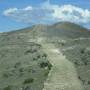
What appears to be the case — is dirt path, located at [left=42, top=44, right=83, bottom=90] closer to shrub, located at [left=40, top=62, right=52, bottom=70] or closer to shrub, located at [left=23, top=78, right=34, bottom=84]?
shrub, located at [left=40, top=62, right=52, bottom=70]

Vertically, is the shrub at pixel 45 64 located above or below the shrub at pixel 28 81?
above

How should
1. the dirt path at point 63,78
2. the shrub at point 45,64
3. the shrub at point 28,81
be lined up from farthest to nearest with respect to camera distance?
the shrub at point 45,64
the shrub at point 28,81
the dirt path at point 63,78

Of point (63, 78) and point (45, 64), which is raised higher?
point (45, 64)

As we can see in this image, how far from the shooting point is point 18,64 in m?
39.9

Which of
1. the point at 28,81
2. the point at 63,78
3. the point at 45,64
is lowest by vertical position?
the point at 28,81

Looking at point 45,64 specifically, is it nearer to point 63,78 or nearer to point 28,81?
point 63,78

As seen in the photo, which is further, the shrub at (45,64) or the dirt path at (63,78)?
the shrub at (45,64)

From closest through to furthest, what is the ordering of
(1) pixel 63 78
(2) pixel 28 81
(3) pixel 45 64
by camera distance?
(2) pixel 28 81
(1) pixel 63 78
(3) pixel 45 64

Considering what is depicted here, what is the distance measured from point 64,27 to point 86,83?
281 ft

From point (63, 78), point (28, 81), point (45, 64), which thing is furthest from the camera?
point (45, 64)

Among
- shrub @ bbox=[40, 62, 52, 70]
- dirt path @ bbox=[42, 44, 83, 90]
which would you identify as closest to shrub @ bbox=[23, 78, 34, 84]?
dirt path @ bbox=[42, 44, 83, 90]

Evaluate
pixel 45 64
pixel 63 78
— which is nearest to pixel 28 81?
pixel 63 78

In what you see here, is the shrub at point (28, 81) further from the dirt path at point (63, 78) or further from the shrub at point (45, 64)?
the shrub at point (45, 64)

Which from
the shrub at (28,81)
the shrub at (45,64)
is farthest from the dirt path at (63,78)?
the shrub at (28,81)
